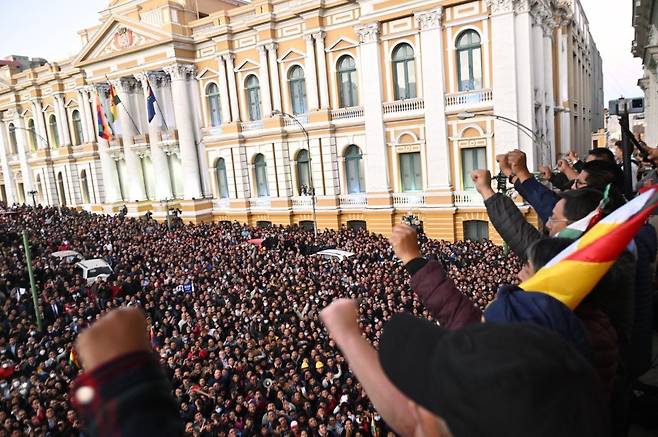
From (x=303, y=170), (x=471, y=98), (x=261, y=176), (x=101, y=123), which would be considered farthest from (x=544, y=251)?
(x=101, y=123)

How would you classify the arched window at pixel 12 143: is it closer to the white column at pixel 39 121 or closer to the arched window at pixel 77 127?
the white column at pixel 39 121

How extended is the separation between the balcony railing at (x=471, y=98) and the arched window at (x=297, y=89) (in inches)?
321

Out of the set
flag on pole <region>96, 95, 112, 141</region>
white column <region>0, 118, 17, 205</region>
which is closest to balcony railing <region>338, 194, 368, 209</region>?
flag on pole <region>96, 95, 112, 141</region>

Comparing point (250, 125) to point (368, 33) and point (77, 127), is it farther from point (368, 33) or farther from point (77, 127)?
point (77, 127)

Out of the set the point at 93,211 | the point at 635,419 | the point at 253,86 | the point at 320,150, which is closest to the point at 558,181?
the point at 635,419

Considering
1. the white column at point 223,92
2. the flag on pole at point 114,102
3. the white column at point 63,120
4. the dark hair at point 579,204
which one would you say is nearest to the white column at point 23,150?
the white column at point 63,120

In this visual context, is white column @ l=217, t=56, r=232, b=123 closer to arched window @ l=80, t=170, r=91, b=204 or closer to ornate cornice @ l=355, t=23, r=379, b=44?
ornate cornice @ l=355, t=23, r=379, b=44

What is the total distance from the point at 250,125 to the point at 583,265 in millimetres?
26737

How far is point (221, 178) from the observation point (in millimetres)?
29469

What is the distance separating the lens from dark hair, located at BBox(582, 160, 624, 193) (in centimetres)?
421

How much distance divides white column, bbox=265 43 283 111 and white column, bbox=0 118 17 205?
99.3 feet

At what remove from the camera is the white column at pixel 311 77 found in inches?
966

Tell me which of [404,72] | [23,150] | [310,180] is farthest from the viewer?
[23,150]

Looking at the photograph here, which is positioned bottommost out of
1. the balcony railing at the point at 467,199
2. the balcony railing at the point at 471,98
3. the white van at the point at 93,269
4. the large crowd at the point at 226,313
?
the large crowd at the point at 226,313
